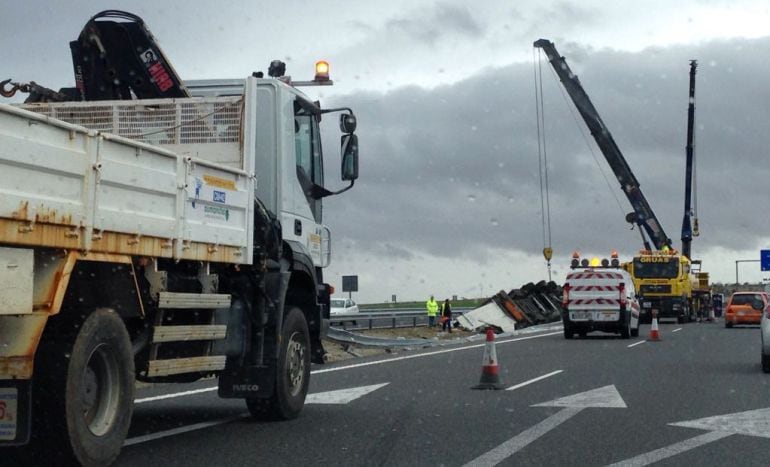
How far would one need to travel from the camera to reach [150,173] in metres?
7.91

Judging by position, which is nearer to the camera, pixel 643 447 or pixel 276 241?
pixel 643 447

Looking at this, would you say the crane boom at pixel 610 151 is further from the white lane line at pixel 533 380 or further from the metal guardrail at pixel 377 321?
the white lane line at pixel 533 380

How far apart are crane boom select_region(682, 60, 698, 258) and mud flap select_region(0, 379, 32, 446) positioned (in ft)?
172

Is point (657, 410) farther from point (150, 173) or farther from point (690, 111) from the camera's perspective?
point (690, 111)

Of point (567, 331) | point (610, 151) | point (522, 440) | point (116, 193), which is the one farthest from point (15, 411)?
point (610, 151)

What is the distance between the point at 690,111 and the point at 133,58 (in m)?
53.7

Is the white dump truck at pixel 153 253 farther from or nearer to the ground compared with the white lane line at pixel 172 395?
farther from the ground

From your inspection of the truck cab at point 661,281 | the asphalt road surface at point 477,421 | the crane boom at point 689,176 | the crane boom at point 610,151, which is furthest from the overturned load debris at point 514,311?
the asphalt road surface at point 477,421

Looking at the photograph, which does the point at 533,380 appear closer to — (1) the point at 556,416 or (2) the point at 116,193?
(1) the point at 556,416

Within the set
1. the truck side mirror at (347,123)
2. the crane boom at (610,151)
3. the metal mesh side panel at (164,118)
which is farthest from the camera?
the crane boom at (610,151)

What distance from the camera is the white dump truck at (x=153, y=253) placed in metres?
6.43

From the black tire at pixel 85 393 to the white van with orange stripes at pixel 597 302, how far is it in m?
24.5

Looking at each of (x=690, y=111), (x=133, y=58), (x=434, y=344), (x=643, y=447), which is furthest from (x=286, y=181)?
(x=690, y=111)

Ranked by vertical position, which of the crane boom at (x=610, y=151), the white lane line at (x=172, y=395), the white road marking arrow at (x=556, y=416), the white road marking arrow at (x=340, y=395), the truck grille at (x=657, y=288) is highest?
the crane boom at (x=610, y=151)
